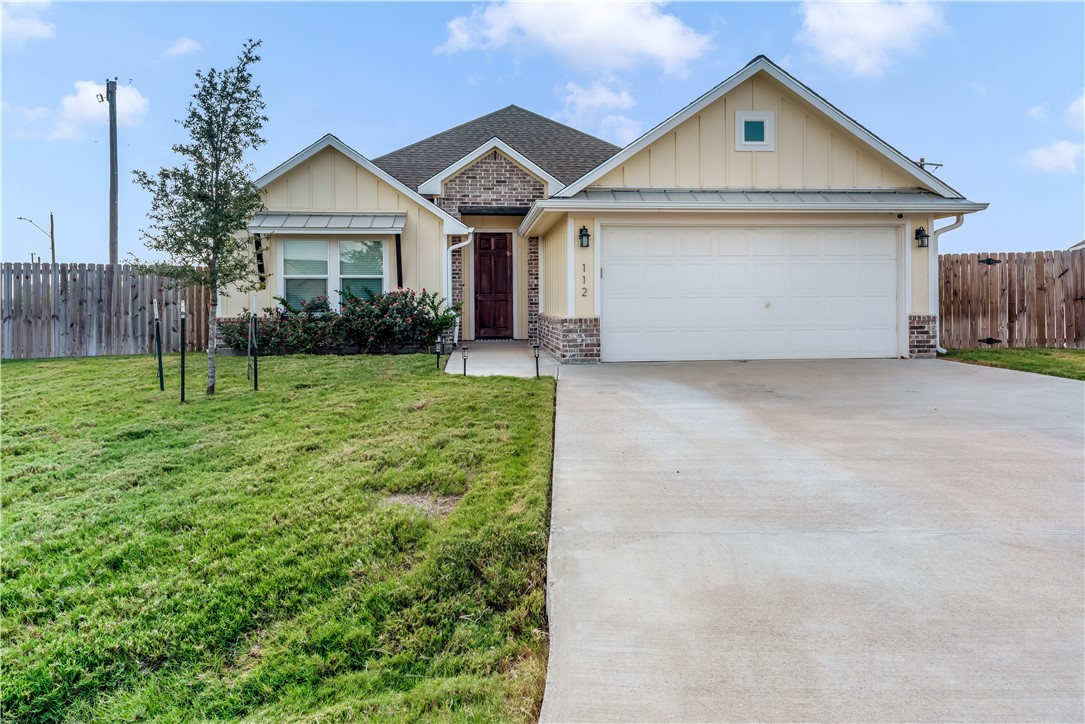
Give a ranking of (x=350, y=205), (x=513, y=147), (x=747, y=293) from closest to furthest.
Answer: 1. (x=747, y=293)
2. (x=350, y=205)
3. (x=513, y=147)

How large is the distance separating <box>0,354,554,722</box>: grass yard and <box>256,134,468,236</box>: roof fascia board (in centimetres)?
735

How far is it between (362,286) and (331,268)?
0.66m

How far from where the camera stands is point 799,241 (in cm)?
1075

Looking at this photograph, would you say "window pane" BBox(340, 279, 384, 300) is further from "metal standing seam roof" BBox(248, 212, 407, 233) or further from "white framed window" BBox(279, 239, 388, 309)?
"metal standing seam roof" BBox(248, 212, 407, 233)

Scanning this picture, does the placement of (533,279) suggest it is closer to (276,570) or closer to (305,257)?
(305,257)

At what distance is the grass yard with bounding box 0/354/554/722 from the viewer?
245 centimetres

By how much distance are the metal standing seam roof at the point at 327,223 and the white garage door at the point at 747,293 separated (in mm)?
4292

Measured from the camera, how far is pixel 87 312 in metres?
12.5

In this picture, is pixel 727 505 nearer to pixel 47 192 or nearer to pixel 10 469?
pixel 10 469

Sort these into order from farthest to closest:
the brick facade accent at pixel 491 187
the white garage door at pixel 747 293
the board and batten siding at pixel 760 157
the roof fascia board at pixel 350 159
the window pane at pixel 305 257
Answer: the brick facade accent at pixel 491 187
the window pane at pixel 305 257
the roof fascia board at pixel 350 159
the board and batten siding at pixel 760 157
the white garage door at pixel 747 293

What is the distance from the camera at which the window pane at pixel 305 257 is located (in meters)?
12.3

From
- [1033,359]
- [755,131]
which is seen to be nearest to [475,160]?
[755,131]

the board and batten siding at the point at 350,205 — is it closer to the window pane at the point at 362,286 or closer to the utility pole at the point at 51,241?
the window pane at the point at 362,286

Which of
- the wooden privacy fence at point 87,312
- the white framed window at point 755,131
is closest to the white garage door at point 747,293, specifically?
the white framed window at point 755,131
